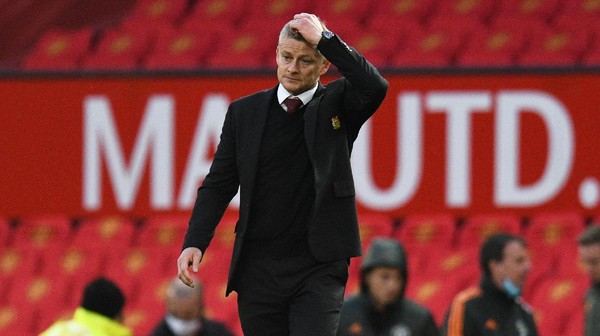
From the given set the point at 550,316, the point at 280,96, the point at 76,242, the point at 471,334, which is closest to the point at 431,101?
the point at 550,316

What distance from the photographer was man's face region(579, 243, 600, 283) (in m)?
6.68

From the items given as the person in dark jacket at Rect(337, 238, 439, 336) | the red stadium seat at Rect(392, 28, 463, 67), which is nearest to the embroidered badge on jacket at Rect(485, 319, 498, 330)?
the person in dark jacket at Rect(337, 238, 439, 336)

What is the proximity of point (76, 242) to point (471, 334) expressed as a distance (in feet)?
15.7

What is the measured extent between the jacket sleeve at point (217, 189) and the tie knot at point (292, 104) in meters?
0.18

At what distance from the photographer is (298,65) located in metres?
4.51

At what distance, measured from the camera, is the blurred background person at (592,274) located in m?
6.43

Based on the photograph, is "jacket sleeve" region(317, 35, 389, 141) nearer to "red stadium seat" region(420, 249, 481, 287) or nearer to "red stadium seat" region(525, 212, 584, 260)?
"red stadium seat" region(420, 249, 481, 287)

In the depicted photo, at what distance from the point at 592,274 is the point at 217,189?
2.58m

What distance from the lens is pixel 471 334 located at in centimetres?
650

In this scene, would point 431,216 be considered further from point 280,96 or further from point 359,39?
point 280,96

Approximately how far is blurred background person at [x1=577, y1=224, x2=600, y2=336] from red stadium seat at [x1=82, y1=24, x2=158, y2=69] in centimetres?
524

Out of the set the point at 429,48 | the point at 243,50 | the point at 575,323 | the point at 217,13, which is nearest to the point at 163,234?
the point at 243,50

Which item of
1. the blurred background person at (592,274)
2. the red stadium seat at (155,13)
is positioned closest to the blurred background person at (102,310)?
the blurred background person at (592,274)

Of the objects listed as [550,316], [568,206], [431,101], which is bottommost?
[550,316]
